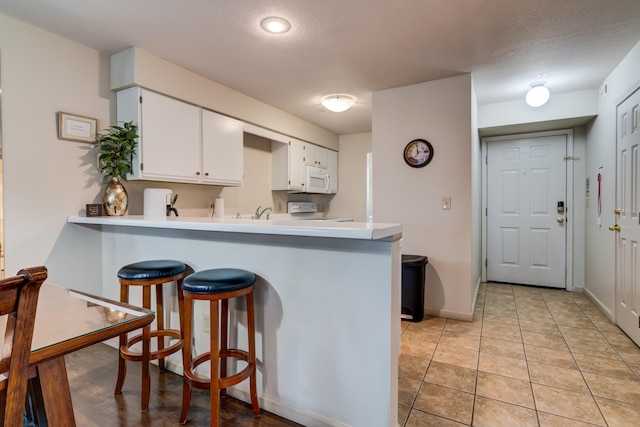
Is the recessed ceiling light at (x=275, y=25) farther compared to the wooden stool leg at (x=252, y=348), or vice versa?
the recessed ceiling light at (x=275, y=25)

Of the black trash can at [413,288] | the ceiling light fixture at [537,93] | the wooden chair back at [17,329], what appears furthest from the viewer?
the ceiling light fixture at [537,93]

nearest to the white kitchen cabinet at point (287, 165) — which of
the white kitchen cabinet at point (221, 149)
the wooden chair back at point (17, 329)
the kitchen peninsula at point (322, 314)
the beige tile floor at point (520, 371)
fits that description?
the white kitchen cabinet at point (221, 149)

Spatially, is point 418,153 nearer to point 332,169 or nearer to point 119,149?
point 332,169

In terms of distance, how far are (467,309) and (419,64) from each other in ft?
7.62

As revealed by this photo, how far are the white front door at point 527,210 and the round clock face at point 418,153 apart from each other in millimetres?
1904

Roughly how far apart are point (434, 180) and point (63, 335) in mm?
3041

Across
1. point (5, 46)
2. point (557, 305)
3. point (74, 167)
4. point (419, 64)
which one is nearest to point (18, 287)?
point (74, 167)

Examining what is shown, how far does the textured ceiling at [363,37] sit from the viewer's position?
6.61 ft

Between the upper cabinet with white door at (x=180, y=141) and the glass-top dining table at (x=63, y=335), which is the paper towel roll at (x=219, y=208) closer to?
the upper cabinet with white door at (x=180, y=141)

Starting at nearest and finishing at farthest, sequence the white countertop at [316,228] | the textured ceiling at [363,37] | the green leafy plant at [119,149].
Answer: the white countertop at [316,228] < the textured ceiling at [363,37] < the green leafy plant at [119,149]

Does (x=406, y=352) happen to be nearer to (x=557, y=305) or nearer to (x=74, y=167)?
(x=557, y=305)

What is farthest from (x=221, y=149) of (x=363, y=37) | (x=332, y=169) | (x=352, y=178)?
(x=352, y=178)

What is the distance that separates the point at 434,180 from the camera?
3.22m

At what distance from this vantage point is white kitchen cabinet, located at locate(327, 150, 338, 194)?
5328 mm
